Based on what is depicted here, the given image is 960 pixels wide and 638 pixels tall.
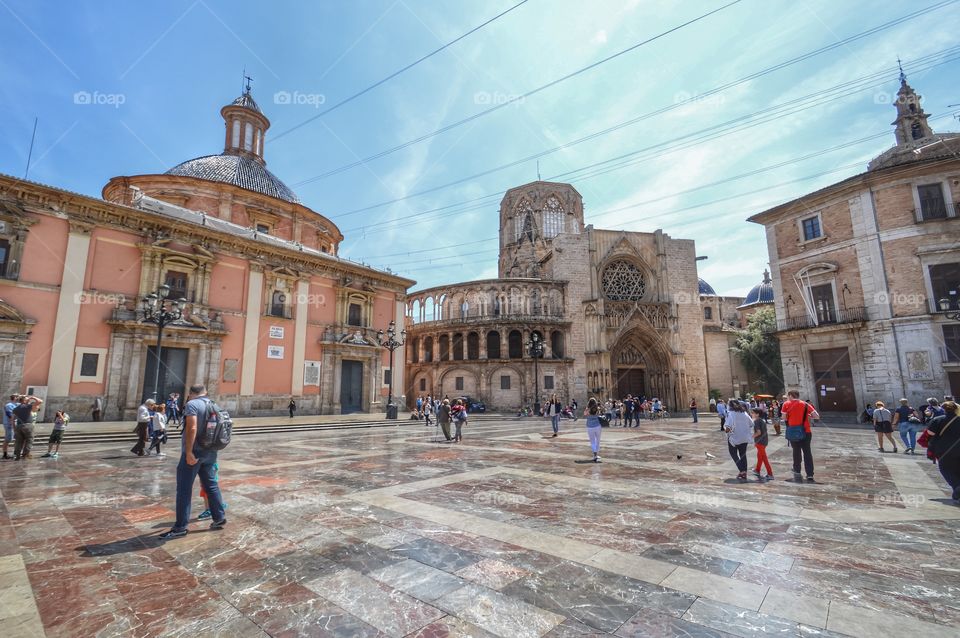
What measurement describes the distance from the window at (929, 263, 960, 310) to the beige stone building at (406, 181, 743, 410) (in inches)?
637

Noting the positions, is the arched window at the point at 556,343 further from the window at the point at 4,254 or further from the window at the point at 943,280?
the window at the point at 4,254

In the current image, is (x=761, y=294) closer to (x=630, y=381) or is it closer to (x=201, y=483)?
(x=630, y=381)

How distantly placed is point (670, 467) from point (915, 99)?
42462mm

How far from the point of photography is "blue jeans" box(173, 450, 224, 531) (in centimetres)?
425

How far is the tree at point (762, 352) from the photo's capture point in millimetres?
36750

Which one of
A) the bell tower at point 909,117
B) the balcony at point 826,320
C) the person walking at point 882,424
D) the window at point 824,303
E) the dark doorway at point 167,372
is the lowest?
the person walking at point 882,424

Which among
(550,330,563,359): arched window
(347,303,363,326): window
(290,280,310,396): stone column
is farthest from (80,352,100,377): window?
(550,330,563,359): arched window

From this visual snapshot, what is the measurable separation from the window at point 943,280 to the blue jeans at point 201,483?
27269mm

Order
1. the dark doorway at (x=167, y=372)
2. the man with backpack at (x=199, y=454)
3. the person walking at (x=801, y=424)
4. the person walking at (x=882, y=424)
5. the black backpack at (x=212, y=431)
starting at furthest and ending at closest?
the dark doorway at (x=167, y=372), the person walking at (x=882, y=424), the person walking at (x=801, y=424), the black backpack at (x=212, y=431), the man with backpack at (x=199, y=454)

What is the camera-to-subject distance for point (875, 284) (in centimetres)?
2050

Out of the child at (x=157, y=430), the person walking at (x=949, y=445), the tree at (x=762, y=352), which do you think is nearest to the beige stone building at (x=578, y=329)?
the tree at (x=762, y=352)

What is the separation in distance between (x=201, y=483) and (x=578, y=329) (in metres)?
31.1

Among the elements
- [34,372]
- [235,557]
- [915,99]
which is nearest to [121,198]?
[34,372]

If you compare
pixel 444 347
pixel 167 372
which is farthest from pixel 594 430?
pixel 444 347
